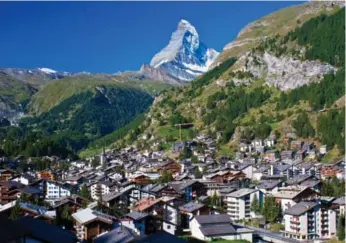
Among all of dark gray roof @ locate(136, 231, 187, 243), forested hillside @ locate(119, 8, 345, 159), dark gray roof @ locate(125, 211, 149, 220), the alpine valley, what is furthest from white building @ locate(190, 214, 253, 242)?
forested hillside @ locate(119, 8, 345, 159)

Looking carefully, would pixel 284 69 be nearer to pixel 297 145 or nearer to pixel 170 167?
pixel 297 145

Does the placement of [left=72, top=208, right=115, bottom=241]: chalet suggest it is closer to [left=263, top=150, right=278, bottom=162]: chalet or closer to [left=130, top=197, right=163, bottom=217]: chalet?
[left=130, top=197, right=163, bottom=217]: chalet

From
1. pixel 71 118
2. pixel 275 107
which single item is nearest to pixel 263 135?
pixel 275 107

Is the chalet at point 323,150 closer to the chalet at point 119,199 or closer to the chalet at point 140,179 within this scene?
the chalet at point 140,179

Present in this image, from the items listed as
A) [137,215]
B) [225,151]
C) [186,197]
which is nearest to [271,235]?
[137,215]

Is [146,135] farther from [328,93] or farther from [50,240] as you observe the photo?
[50,240]

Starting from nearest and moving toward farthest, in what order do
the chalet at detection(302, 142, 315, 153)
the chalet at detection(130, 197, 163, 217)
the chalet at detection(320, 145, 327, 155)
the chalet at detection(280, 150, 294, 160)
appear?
the chalet at detection(130, 197, 163, 217), the chalet at detection(320, 145, 327, 155), the chalet at detection(280, 150, 294, 160), the chalet at detection(302, 142, 315, 153)
